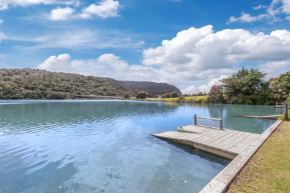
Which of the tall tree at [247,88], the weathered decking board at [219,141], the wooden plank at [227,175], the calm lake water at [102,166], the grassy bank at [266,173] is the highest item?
the tall tree at [247,88]

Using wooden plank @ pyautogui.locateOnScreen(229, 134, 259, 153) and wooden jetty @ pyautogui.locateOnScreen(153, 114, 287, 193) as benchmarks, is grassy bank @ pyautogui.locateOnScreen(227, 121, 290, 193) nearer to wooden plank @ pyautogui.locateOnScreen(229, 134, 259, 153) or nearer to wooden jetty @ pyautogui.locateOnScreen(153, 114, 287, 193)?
wooden jetty @ pyautogui.locateOnScreen(153, 114, 287, 193)

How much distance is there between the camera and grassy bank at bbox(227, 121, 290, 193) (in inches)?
141

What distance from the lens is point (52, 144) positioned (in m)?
9.71

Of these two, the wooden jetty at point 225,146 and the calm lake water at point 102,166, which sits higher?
the wooden jetty at point 225,146

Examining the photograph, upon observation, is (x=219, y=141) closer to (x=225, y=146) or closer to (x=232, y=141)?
(x=232, y=141)

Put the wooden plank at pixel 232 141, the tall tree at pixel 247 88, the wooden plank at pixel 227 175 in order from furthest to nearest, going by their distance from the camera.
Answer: the tall tree at pixel 247 88, the wooden plank at pixel 232 141, the wooden plank at pixel 227 175

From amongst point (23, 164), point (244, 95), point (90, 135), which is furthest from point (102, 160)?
point (244, 95)

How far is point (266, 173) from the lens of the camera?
4250mm

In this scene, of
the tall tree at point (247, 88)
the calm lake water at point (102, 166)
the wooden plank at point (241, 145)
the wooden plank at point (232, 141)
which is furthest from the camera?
the tall tree at point (247, 88)

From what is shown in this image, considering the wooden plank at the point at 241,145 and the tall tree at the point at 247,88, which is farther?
the tall tree at the point at 247,88

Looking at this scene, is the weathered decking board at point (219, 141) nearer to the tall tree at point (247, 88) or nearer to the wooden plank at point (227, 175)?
the wooden plank at point (227, 175)

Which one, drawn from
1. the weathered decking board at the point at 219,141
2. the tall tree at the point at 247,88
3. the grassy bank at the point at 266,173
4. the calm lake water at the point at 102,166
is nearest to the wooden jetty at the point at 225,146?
the weathered decking board at the point at 219,141

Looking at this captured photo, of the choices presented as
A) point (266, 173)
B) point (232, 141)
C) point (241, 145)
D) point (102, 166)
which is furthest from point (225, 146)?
point (102, 166)

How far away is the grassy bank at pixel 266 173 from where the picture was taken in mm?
3584
